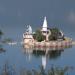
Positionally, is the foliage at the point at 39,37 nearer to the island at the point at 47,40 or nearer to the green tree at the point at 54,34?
the island at the point at 47,40

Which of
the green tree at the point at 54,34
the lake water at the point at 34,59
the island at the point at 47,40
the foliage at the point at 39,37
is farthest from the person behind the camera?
the green tree at the point at 54,34

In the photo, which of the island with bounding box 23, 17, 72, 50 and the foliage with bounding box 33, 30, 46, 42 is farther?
the foliage with bounding box 33, 30, 46, 42

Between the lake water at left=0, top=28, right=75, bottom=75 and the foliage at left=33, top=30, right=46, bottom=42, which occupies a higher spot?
the foliage at left=33, top=30, right=46, bottom=42

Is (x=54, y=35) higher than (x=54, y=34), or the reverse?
(x=54, y=34)

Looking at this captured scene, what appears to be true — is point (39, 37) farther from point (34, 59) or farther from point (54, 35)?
point (34, 59)

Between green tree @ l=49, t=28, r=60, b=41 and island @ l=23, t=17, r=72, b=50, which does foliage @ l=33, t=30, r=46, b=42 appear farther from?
green tree @ l=49, t=28, r=60, b=41

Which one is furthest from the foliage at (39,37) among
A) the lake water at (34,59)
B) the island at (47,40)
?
the lake water at (34,59)

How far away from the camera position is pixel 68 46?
5091 centimetres

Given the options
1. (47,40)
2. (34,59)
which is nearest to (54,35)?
(47,40)

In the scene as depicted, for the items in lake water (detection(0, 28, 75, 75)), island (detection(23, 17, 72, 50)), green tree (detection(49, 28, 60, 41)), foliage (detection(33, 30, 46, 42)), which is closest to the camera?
lake water (detection(0, 28, 75, 75))

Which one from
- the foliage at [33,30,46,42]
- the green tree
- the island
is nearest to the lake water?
the island

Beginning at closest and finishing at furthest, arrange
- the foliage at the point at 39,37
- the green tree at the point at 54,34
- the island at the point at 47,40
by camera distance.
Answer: the island at the point at 47,40, the foliage at the point at 39,37, the green tree at the point at 54,34

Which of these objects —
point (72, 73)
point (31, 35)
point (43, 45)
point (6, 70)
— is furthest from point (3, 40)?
point (31, 35)

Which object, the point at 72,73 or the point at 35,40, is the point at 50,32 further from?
the point at 72,73
